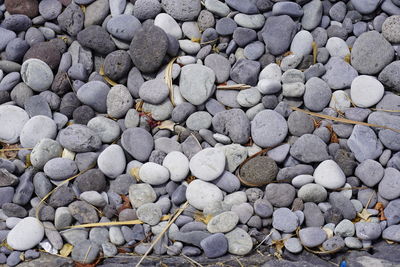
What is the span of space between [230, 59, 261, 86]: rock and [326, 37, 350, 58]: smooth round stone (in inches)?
16.4

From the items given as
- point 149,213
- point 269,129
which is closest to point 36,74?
point 149,213

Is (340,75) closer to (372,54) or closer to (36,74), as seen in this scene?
(372,54)

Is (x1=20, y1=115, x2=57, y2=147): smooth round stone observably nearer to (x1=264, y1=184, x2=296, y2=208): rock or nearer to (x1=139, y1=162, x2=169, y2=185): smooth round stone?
(x1=139, y1=162, x2=169, y2=185): smooth round stone

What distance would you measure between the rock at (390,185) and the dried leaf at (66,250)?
1.54 m

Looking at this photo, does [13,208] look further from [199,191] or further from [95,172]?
[199,191]

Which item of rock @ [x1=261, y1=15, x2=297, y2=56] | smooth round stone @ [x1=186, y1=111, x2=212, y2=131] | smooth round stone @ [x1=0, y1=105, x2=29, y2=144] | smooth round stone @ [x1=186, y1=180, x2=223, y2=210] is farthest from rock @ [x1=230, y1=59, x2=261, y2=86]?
smooth round stone @ [x1=0, y1=105, x2=29, y2=144]

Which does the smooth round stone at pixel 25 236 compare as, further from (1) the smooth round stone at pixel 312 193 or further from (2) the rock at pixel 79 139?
(1) the smooth round stone at pixel 312 193

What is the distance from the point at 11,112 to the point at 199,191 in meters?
1.09

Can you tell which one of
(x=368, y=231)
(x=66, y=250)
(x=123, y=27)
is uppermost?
(x=123, y=27)

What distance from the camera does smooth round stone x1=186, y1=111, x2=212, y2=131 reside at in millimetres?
2699

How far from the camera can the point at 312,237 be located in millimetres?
2400

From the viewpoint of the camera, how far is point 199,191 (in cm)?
253

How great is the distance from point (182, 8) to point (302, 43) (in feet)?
2.26

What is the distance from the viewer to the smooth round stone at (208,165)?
2543mm
